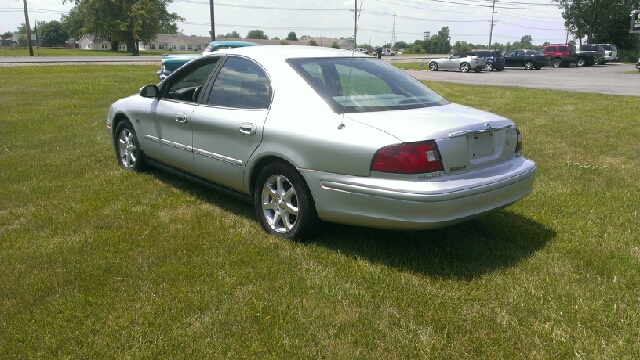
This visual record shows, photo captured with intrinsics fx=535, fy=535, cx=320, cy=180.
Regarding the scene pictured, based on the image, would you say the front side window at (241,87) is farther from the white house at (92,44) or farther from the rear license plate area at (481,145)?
the white house at (92,44)

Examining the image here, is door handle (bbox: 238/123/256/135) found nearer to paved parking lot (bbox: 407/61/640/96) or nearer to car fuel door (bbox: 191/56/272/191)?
car fuel door (bbox: 191/56/272/191)

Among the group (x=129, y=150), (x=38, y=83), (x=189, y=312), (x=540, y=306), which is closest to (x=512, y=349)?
(x=540, y=306)

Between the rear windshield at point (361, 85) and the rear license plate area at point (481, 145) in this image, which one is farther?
the rear windshield at point (361, 85)

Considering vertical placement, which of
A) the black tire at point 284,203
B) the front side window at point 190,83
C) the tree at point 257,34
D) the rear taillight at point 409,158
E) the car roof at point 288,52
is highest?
the tree at point 257,34

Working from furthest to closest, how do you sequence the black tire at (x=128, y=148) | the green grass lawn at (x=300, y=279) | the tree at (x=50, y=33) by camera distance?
the tree at (x=50, y=33) < the black tire at (x=128, y=148) < the green grass lawn at (x=300, y=279)

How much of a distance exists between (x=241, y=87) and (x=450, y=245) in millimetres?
2169

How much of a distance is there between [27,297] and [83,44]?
139 meters

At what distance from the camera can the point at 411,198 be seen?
3.40m

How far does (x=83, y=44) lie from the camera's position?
126750 mm

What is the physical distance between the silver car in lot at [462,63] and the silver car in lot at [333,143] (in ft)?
97.3

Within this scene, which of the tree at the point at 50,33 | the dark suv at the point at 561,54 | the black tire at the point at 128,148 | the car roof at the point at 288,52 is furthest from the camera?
the tree at the point at 50,33

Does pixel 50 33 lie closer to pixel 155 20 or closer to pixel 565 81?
pixel 155 20

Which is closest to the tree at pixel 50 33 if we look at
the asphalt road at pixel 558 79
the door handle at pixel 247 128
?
the asphalt road at pixel 558 79

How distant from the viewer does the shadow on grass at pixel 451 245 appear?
375 centimetres
